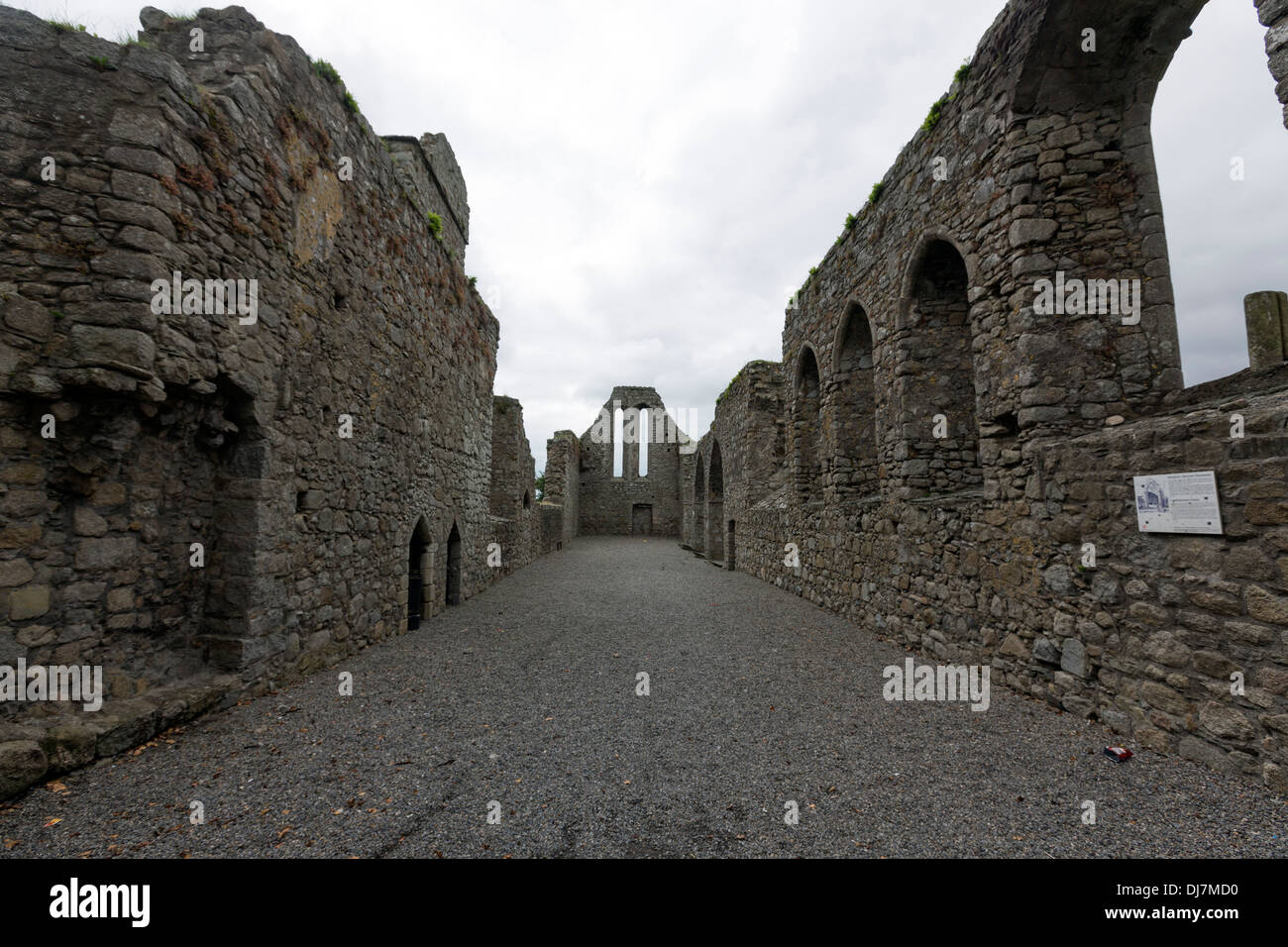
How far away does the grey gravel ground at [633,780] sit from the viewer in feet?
7.42

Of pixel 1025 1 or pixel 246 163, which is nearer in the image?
pixel 246 163

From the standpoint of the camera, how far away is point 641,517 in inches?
1118

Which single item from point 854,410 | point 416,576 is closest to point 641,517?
point 854,410

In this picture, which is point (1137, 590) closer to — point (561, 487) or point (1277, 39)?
point (1277, 39)

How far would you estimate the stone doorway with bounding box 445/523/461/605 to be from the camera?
852 centimetres

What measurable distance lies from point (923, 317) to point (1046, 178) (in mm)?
1995

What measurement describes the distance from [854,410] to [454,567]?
6.92 m

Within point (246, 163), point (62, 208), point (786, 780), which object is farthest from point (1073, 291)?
point (62, 208)

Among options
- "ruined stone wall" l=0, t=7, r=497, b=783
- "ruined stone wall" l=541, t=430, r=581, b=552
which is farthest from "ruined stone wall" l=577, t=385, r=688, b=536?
"ruined stone wall" l=0, t=7, r=497, b=783

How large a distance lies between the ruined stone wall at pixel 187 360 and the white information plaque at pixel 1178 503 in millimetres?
6203

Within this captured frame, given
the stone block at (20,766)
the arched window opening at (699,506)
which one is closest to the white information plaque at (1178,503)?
the stone block at (20,766)

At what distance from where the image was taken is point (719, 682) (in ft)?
15.0

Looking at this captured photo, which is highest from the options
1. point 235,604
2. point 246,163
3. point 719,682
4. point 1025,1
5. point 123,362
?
point 1025,1
